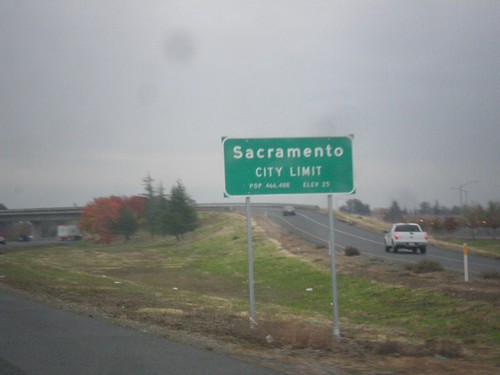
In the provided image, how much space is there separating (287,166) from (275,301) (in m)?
15.0

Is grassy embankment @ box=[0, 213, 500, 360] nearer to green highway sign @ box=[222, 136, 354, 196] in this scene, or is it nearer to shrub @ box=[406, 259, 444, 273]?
shrub @ box=[406, 259, 444, 273]

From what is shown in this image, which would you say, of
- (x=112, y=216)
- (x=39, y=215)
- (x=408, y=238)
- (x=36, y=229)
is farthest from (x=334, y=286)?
(x=36, y=229)

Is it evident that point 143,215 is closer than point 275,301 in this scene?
No

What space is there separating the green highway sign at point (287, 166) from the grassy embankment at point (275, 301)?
304 centimetres

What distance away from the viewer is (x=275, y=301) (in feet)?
97.2

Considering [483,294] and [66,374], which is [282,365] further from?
[483,294]

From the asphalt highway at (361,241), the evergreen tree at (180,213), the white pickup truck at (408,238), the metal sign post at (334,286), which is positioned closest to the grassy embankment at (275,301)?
the metal sign post at (334,286)

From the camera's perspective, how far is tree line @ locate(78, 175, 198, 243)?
2638 inches

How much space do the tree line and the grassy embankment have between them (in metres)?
11.9

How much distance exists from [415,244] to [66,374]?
1504 inches

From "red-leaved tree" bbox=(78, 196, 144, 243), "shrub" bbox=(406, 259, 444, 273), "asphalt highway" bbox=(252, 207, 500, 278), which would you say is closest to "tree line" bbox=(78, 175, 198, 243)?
"red-leaved tree" bbox=(78, 196, 144, 243)

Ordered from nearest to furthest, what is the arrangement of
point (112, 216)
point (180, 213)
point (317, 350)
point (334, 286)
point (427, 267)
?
point (317, 350) < point (334, 286) < point (427, 267) < point (180, 213) < point (112, 216)

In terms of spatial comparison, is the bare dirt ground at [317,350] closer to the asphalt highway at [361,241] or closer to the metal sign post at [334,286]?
the metal sign post at [334,286]

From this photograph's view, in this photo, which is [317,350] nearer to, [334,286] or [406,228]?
[334,286]
